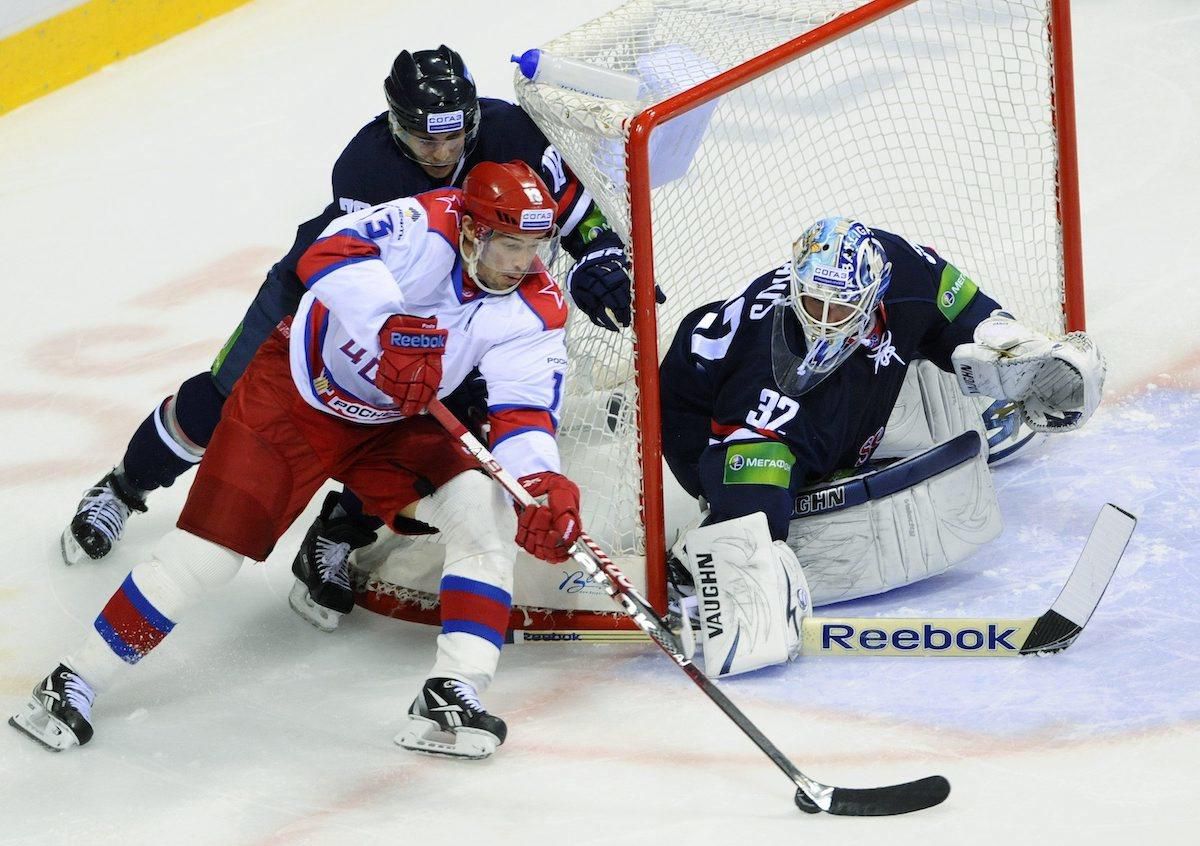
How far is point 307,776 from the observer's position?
3.00 metres

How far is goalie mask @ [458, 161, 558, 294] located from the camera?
9.50ft

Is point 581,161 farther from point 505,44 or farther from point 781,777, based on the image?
point 505,44

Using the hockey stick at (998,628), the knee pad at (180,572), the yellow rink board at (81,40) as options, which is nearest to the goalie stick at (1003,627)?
the hockey stick at (998,628)

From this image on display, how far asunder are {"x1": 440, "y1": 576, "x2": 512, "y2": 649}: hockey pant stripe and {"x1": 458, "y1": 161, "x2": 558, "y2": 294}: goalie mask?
20.2 inches

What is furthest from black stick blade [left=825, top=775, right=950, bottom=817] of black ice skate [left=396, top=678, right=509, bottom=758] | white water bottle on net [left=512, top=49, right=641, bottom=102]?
white water bottle on net [left=512, top=49, right=641, bottom=102]

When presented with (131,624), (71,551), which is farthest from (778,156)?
(131,624)

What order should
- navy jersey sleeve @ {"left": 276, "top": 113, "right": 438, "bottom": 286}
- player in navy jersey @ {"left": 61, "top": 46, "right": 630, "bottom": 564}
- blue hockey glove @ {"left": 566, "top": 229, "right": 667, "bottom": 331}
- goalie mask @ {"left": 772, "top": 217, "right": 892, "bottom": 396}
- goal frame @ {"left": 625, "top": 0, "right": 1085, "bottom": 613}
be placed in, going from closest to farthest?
goal frame @ {"left": 625, "top": 0, "right": 1085, "bottom": 613} → goalie mask @ {"left": 772, "top": 217, "right": 892, "bottom": 396} → blue hockey glove @ {"left": 566, "top": 229, "right": 667, "bottom": 331} → player in navy jersey @ {"left": 61, "top": 46, "right": 630, "bottom": 564} → navy jersey sleeve @ {"left": 276, "top": 113, "right": 438, "bottom": 286}

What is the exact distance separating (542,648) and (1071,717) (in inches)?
40.1

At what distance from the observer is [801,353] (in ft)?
11.0

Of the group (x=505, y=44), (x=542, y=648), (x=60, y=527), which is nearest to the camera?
(x=542, y=648)

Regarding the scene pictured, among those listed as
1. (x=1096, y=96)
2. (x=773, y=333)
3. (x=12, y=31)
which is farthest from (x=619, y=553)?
(x=12, y=31)

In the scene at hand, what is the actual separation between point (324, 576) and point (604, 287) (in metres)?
0.82

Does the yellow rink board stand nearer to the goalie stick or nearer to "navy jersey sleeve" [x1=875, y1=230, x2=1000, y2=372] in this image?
"navy jersey sleeve" [x1=875, y1=230, x2=1000, y2=372]

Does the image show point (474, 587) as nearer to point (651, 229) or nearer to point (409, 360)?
point (409, 360)
